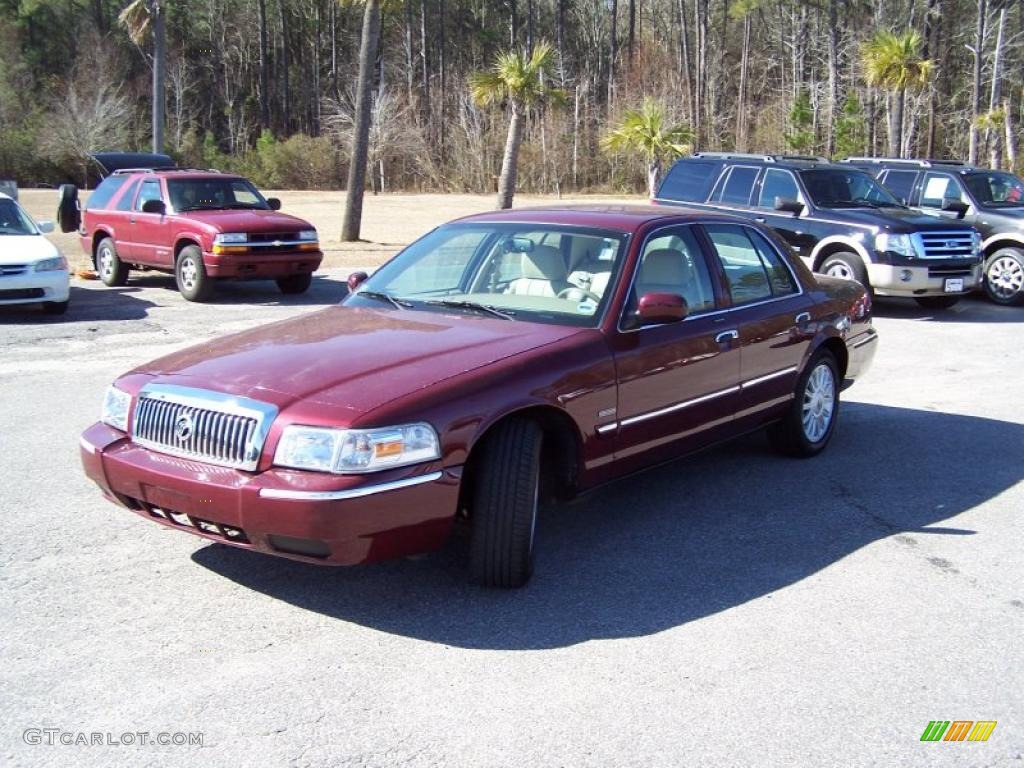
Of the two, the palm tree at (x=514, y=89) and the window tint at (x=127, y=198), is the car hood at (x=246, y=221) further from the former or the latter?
the palm tree at (x=514, y=89)

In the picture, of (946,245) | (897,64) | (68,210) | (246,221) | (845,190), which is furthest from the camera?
(897,64)

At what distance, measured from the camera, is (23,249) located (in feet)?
42.0

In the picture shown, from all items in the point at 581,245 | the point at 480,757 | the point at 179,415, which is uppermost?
the point at 581,245

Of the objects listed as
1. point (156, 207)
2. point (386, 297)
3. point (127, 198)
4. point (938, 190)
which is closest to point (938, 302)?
point (938, 190)

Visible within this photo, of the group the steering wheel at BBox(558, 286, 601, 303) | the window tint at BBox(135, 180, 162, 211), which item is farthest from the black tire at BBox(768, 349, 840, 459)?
the window tint at BBox(135, 180, 162, 211)

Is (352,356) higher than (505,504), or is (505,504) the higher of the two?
(352,356)

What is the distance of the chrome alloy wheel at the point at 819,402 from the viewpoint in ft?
22.2

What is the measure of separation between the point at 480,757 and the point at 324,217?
108ft

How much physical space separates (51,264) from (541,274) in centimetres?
922

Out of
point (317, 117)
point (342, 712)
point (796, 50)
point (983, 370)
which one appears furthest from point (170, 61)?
point (342, 712)

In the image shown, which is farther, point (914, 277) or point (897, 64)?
point (897, 64)

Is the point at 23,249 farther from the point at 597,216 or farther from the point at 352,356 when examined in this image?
the point at 352,356

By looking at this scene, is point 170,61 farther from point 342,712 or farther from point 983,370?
point 342,712

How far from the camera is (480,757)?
132 inches
